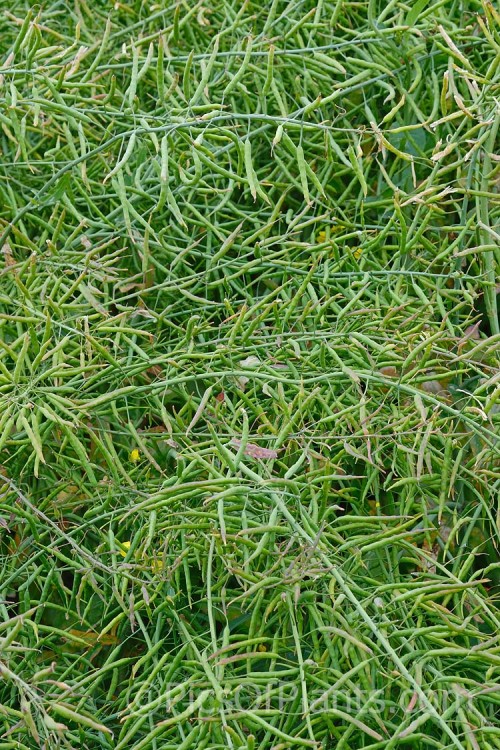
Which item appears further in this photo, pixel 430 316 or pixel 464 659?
pixel 430 316

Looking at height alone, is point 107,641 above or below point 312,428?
below

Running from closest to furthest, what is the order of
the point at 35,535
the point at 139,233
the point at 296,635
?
the point at 296,635, the point at 35,535, the point at 139,233

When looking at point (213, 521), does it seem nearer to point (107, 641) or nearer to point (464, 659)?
point (107, 641)

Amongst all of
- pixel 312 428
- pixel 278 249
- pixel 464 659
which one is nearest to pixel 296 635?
pixel 464 659

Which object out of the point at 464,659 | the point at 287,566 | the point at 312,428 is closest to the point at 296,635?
the point at 287,566

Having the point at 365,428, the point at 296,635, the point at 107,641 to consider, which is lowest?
the point at 107,641

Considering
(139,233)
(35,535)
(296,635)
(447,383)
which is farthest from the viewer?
(139,233)
